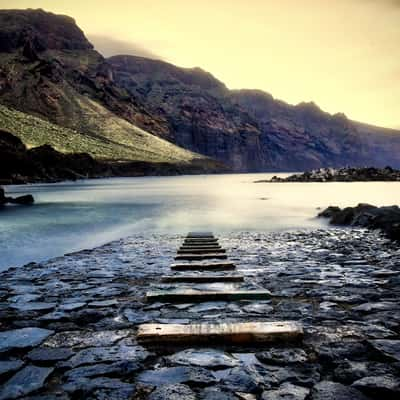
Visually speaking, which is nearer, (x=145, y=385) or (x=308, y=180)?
(x=145, y=385)

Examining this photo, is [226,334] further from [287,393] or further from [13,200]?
[13,200]

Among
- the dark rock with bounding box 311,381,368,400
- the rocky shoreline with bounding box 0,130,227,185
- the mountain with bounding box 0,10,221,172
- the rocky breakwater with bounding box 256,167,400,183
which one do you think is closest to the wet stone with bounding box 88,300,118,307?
the dark rock with bounding box 311,381,368,400

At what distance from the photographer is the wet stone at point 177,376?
2.93 m

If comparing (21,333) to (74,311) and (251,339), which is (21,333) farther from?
(251,339)

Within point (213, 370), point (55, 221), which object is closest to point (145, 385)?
point (213, 370)

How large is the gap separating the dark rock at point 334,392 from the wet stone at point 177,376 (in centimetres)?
76

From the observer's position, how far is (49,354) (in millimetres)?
3459

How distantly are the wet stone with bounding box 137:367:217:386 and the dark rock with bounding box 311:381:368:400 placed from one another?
76 centimetres

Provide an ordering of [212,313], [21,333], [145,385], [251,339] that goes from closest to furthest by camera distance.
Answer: [145,385], [251,339], [21,333], [212,313]

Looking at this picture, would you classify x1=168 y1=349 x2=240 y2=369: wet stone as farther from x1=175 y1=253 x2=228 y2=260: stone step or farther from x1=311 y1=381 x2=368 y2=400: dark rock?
x1=175 y1=253 x2=228 y2=260: stone step

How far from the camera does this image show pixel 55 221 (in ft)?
80.4

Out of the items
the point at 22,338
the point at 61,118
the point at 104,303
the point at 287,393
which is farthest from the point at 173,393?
the point at 61,118

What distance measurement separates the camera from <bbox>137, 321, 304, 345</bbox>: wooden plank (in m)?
3.65

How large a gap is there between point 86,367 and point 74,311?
1.78 m
